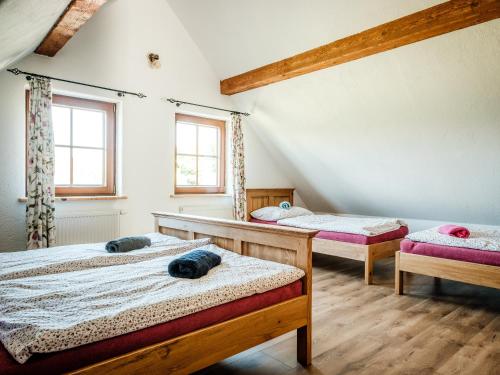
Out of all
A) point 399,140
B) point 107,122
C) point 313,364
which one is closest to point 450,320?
point 313,364

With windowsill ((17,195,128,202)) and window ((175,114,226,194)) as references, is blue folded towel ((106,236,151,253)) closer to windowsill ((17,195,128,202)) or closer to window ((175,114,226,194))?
windowsill ((17,195,128,202))

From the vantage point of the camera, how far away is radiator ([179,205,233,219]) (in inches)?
→ 167

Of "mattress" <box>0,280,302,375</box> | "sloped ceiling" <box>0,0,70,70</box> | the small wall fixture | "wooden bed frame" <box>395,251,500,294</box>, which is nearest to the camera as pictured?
"mattress" <box>0,280,302,375</box>

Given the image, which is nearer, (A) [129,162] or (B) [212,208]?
(A) [129,162]

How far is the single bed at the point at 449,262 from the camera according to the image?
2600 millimetres

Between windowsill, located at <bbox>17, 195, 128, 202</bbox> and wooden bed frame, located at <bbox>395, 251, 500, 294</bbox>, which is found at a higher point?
windowsill, located at <bbox>17, 195, 128, 202</bbox>

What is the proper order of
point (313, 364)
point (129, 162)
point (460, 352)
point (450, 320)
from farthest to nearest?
point (129, 162), point (450, 320), point (460, 352), point (313, 364)

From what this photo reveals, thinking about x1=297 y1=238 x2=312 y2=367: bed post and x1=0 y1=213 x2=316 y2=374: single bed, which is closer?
x1=0 y1=213 x2=316 y2=374: single bed

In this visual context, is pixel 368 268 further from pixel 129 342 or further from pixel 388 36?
pixel 129 342

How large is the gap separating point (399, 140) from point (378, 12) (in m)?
1.48

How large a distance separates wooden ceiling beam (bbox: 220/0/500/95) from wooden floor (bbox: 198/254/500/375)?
216cm

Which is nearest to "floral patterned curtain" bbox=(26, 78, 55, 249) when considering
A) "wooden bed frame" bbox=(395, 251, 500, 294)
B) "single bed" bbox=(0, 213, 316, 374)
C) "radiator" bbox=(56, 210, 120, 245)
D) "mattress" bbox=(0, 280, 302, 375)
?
"radiator" bbox=(56, 210, 120, 245)

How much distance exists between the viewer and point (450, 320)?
2.51 meters

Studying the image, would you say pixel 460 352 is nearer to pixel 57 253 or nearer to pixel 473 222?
pixel 57 253
